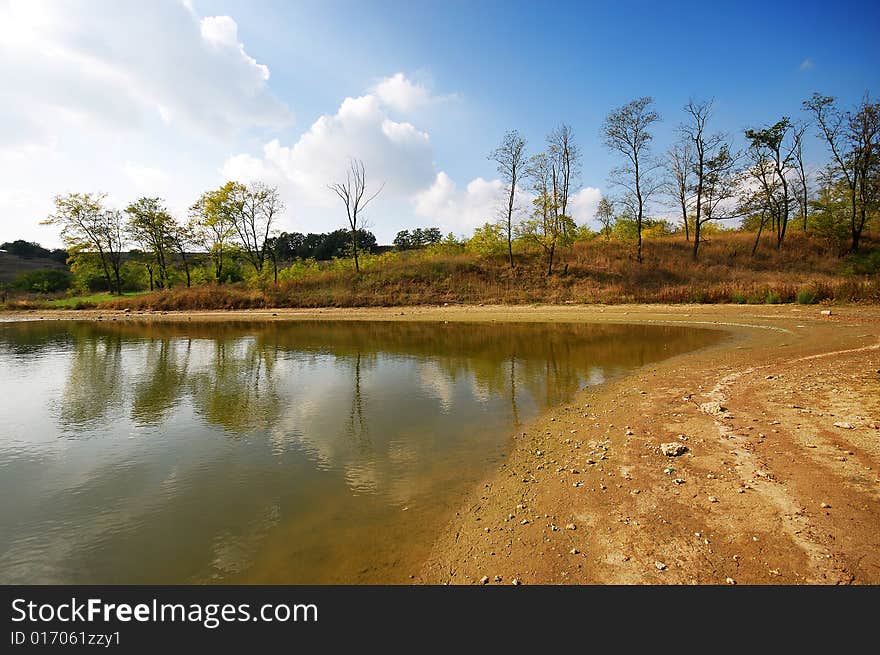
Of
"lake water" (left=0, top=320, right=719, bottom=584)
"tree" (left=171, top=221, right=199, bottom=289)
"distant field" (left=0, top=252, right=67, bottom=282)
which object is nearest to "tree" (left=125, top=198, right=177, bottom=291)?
"tree" (left=171, top=221, right=199, bottom=289)

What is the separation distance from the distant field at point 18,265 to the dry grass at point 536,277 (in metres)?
67.7

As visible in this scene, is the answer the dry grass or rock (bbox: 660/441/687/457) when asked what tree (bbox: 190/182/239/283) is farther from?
rock (bbox: 660/441/687/457)

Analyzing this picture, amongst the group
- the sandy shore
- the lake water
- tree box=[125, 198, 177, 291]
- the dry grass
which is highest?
tree box=[125, 198, 177, 291]

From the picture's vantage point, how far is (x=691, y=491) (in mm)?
3910

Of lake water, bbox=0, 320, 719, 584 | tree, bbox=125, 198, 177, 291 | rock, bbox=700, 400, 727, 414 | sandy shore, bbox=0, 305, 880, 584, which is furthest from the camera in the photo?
tree, bbox=125, 198, 177, 291

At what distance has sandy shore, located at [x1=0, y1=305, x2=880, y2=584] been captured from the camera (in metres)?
2.93

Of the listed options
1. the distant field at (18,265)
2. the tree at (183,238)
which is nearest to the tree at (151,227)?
the tree at (183,238)

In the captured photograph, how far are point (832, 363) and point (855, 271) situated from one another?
3168cm

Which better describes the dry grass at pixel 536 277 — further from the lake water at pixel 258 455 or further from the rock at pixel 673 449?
the rock at pixel 673 449

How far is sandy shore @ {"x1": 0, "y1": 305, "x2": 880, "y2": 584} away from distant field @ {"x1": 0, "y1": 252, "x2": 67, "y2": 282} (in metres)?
111

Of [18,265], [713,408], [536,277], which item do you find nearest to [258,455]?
[713,408]

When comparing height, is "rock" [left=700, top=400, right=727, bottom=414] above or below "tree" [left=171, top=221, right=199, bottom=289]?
below

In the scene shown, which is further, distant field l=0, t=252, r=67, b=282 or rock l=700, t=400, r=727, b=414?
distant field l=0, t=252, r=67, b=282

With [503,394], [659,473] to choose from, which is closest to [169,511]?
[659,473]
